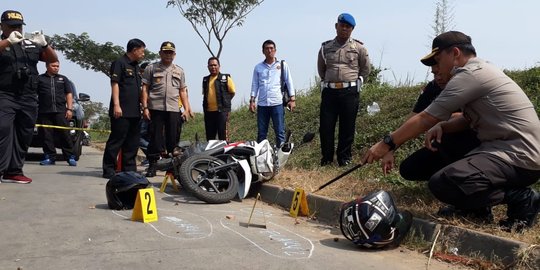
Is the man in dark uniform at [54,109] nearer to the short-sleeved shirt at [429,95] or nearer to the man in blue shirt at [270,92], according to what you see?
the man in blue shirt at [270,92]

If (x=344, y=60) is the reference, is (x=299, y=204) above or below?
below

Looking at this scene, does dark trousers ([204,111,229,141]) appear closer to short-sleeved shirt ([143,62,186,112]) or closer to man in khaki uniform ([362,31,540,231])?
short-sleeved shirt ([143,62,186,112])

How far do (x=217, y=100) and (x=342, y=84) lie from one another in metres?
2.49

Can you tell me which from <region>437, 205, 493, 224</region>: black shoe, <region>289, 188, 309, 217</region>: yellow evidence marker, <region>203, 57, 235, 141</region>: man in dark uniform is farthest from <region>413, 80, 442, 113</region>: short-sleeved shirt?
<region>203, 57, 235, 141</region>: man in dark uniform

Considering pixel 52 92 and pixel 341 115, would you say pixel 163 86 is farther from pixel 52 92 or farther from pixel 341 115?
pixel 52 92

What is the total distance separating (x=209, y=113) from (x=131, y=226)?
4.56 meters

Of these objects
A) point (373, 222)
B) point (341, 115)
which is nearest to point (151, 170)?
point (341, 115)

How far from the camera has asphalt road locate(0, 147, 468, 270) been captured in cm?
348

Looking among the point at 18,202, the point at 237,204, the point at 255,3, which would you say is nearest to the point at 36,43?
the point at 18,202

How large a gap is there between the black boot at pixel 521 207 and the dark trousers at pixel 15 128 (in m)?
5.21

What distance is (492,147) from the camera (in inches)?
154

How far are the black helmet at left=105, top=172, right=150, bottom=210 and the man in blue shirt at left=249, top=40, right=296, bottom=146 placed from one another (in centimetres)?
321

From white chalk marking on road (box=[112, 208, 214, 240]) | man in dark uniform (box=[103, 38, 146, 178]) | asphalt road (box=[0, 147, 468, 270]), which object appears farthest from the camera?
man in dark uniform (box=[103, 38, 146, 178])

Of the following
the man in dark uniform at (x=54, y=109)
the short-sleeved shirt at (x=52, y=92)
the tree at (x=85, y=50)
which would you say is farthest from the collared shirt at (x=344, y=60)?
the tree at (x=85, y=50)
